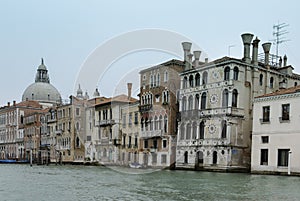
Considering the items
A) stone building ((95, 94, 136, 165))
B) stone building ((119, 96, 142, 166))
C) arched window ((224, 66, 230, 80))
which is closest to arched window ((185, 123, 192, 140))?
arched window ((224, 66, 230, 80))

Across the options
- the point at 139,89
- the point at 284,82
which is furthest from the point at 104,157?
the point at 284,82

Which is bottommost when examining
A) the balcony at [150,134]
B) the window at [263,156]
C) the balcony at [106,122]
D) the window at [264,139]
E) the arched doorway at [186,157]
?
the arched doorway at [186,157]

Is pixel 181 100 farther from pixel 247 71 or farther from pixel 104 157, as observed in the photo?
pixel 104 157

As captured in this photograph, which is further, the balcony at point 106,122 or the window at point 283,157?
the balcony at point 106,122

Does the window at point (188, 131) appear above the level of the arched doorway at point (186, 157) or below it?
above

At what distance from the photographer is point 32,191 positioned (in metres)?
18.1

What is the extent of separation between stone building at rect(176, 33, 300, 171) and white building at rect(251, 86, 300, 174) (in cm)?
Result: 251

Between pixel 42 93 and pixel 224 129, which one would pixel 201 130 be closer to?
pixel 224 129

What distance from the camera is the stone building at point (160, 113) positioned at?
1569 inches

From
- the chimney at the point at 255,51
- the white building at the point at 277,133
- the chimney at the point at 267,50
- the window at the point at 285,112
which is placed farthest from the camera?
the chimney at the point at 267,50

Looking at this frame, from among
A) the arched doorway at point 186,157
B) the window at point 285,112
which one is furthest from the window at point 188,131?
Answer: the window at point 285,112

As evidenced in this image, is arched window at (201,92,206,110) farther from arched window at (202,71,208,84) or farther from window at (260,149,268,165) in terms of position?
window at (260,149,268,165)

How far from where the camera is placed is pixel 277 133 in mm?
29719

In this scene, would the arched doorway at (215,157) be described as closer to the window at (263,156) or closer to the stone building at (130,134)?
the window at (263,156)
